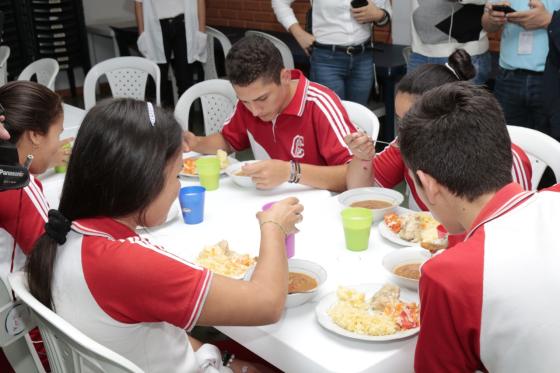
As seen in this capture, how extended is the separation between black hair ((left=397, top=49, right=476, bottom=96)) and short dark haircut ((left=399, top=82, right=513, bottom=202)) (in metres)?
0.76

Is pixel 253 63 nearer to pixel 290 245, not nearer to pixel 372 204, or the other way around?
pixel 372 204

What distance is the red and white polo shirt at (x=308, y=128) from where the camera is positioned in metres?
2.28

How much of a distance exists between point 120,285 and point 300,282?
0.48 meters

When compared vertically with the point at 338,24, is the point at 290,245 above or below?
below

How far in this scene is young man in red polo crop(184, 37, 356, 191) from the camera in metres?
2.12

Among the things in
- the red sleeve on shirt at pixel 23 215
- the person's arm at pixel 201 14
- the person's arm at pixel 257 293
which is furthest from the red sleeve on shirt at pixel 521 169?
the person's arm at pixel 201 14

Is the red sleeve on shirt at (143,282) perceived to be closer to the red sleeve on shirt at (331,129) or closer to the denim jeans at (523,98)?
the red sleeve on shirt at (331,129)

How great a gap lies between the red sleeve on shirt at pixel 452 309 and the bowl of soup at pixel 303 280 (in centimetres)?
33

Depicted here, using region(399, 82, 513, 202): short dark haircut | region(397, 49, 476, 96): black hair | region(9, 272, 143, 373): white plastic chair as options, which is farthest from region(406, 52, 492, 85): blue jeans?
region(9, 272, 143, 373): white plastic chair

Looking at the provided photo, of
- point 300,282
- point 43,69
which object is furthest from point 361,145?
point 43,69

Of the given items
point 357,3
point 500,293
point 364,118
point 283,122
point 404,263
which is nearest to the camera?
point 500,293

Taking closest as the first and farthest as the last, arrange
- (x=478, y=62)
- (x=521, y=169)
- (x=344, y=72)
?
(x=521, y=169) → (x=478, y=62) → (x=344, y=72)

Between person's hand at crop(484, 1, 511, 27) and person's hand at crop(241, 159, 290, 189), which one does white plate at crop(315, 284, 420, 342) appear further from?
person's hand at crop(484, 1, 511, 27)

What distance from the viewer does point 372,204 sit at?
192 cm
